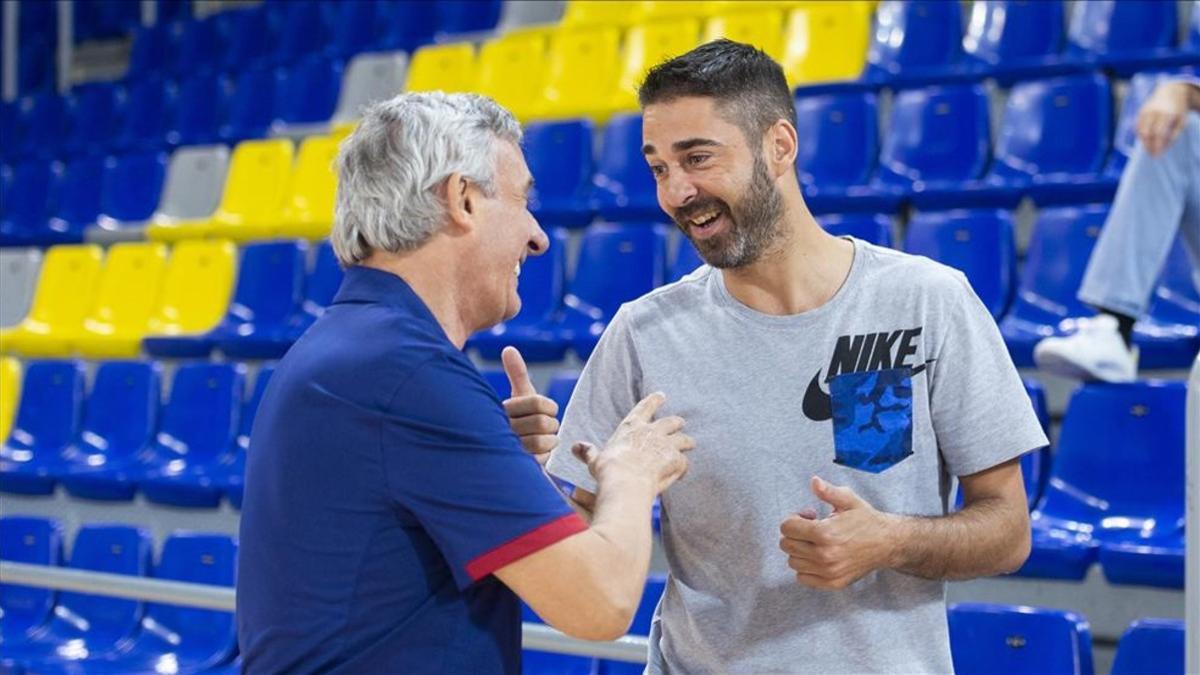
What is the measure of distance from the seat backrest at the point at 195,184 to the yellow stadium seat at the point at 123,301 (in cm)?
48

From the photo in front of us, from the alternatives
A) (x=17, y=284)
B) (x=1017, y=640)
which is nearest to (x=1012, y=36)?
(x=1017, y=640)

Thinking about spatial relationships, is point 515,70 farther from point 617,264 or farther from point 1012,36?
point 1012,36

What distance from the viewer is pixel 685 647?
158 cm

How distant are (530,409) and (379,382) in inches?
15.3

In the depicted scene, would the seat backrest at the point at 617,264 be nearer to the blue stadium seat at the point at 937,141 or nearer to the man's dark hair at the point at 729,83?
the blue stadium seat at the point at 937,141

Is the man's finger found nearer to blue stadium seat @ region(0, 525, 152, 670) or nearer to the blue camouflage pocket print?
the blue camouflage pocket print

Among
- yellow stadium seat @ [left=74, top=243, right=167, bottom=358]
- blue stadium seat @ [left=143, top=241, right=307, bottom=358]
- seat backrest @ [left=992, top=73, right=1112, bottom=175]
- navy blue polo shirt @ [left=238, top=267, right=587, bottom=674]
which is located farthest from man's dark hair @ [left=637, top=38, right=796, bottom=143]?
yellow stadium seat @ [left=74, top=243, right=167, bottom=358]

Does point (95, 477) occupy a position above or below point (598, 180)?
below

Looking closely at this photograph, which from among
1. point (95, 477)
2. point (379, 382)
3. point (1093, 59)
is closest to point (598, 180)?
point (1093, 59)

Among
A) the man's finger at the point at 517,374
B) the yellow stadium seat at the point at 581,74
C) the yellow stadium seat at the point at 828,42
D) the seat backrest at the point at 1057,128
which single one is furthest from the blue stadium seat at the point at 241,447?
the man's finger at the point at 517,374

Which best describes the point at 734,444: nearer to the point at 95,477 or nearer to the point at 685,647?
the point at 685,647

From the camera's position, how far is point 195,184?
A: 6203mm

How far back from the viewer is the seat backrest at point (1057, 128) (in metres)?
3.88

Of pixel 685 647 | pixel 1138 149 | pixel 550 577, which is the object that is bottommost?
pixel 685 647
